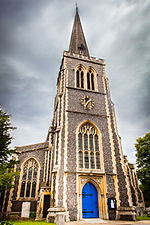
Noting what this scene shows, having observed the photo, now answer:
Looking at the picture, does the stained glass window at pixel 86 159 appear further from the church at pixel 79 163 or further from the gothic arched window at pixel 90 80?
the gothic arched window at pixel 90 80

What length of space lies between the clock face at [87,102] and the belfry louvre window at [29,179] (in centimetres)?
862

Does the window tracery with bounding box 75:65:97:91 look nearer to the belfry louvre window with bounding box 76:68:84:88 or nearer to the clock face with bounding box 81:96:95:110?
the belfry louvre window with bounding box 76:68:84:88

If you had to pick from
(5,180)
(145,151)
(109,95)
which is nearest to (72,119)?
(109,95)

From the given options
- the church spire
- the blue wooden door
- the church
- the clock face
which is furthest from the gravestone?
the church spire

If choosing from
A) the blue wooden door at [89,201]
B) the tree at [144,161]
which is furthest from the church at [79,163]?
the tree at [144,161]

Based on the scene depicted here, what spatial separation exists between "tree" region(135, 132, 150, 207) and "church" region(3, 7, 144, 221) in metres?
1.84

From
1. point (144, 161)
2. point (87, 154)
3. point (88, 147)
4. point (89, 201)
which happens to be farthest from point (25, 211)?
A: point (144, 161)

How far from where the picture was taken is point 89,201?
40.8 ft

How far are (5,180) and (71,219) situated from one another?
549 cm

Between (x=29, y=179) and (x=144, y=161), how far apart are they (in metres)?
13.8

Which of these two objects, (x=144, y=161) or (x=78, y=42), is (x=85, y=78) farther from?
(x=144, y=161)

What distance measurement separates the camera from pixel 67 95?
16812mm

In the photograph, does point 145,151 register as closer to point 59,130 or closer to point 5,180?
point 59,130

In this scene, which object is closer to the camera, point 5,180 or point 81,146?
point 5,180
